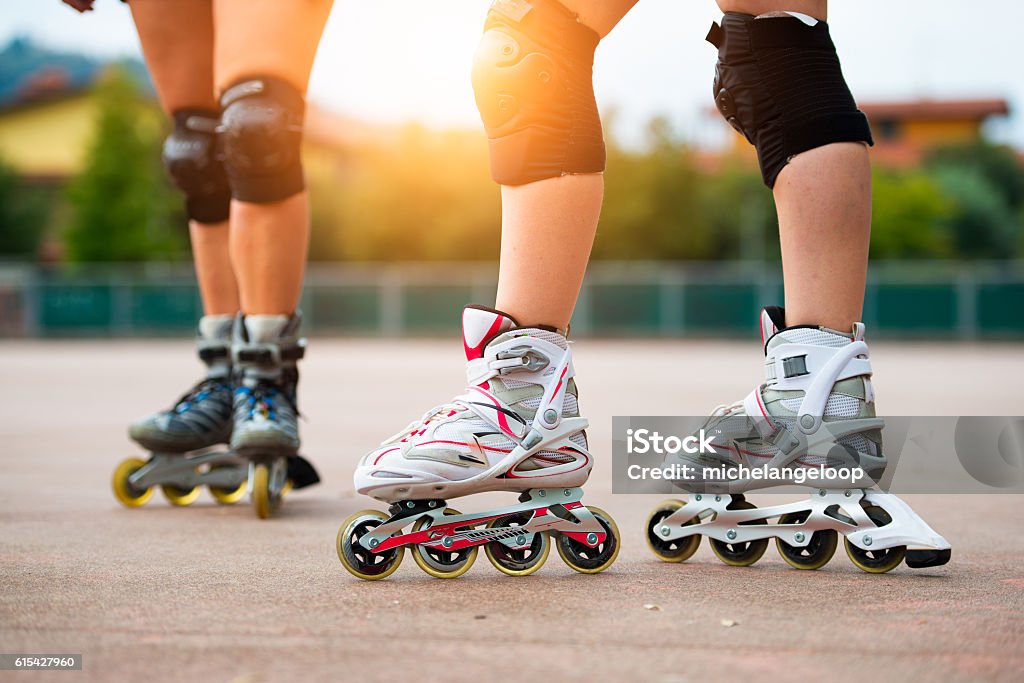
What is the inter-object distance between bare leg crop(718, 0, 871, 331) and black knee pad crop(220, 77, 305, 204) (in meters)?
1.32

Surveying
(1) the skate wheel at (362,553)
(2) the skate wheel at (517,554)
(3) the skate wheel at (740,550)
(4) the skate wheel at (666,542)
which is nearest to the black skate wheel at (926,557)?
(3) the skate wheel at (740,550)

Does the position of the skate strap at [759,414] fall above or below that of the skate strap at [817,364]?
below

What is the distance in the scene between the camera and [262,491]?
2625mm

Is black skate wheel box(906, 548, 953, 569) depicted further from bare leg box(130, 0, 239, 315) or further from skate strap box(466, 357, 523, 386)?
bare leg box(130, 0, 239, 315)

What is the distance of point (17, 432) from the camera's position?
5.05 metres

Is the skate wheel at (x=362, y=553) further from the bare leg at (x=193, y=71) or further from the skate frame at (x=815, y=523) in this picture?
the bare leg at (x=193, y=71)

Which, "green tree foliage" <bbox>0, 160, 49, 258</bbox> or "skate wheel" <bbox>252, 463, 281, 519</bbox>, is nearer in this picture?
"skate wheel" <bbox>252, 463, 281, 519</bbox>

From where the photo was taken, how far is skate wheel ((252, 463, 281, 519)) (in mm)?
2625

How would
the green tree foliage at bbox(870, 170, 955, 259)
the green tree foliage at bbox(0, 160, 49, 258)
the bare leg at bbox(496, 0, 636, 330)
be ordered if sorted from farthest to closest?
1. the green tree foliage at bbox(870, 170, 955, 259)
2. the green tree foliage at bbox(0, 160, 49, 258)
3. the bare leg at bbox(496, 0, 636, 330)

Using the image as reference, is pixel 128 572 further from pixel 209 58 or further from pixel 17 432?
pixel 17 432

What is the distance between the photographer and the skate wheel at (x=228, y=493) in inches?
118

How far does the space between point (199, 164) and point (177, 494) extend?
2.89 ft

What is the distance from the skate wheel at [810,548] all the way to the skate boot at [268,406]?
1197mm

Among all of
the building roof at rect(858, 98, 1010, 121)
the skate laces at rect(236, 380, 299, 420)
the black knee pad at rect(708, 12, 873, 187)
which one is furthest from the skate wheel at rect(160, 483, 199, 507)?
the building roof at rect(858, 98, 1010, 121)
